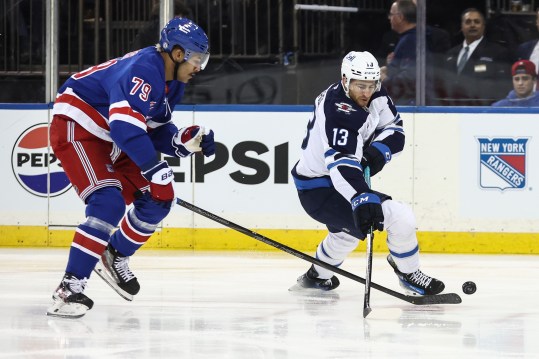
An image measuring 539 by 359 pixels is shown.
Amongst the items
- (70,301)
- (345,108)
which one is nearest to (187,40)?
(345,108)

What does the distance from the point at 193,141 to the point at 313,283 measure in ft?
2.78

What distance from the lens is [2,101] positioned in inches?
273

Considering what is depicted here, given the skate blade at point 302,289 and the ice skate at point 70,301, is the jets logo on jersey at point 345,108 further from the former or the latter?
the ice skate at point 70,301

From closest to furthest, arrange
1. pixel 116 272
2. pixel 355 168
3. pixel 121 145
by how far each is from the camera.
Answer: pixel 121 145, pixel 355 168, pixel 116 272

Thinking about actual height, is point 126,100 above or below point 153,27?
below

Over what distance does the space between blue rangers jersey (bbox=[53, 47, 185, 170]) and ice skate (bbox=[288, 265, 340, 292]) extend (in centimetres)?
91

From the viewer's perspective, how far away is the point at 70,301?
4246 mm

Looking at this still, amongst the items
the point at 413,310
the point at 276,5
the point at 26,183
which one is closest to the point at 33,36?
the point at 26,183

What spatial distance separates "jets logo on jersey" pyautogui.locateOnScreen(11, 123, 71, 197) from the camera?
6867mm

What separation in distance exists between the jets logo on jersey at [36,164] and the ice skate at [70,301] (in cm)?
264

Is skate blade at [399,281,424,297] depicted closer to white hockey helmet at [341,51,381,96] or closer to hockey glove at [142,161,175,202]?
white hockey helmet at [341,51,381,96]

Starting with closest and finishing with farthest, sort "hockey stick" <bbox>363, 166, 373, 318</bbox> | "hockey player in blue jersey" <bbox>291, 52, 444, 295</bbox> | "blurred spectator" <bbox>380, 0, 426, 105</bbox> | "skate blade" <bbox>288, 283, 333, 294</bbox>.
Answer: "hockey stick" <bbox>363, 166, 373, 318</bbox> < "hockey player in blue jersey" <bbox>291, 52, 444, 295</bbox> < "skate blade" <bbox>288, 283, 333, 294</bbox> < "blurred spectator" <bbox>380, 0, 426, 105</bbox>

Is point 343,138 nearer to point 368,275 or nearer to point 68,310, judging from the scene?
point 368,275

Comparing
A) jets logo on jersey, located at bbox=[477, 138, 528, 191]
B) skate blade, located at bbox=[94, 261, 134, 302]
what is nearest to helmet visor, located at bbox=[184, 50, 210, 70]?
skate blade, located at bbox=[94, 261, 134, 302]
